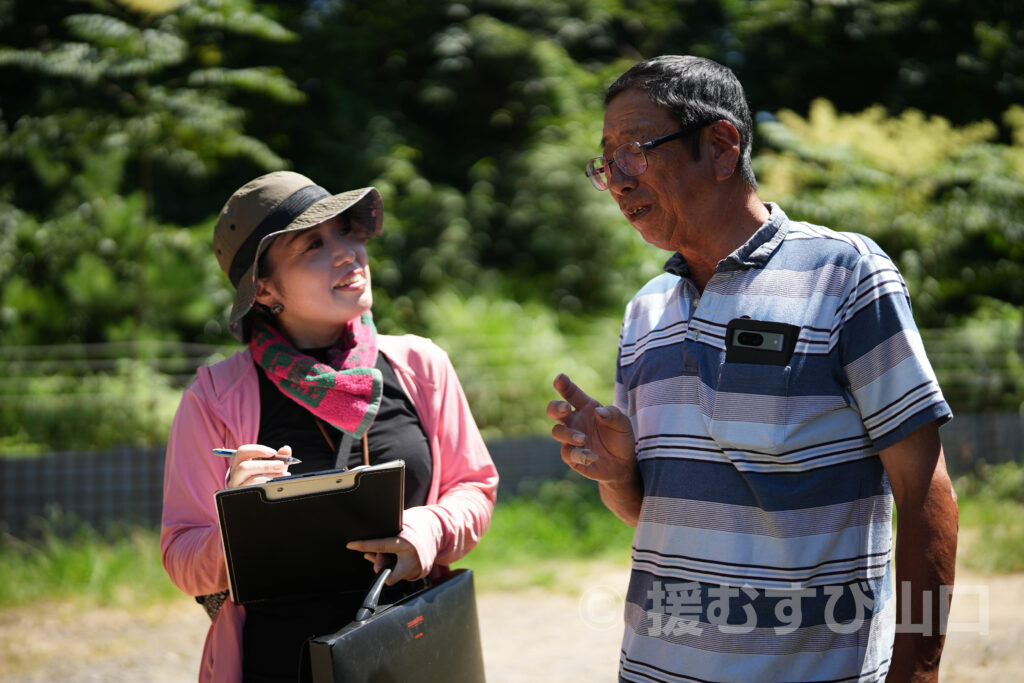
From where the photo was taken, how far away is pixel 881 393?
1.75 meters

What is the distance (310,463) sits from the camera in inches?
89.5

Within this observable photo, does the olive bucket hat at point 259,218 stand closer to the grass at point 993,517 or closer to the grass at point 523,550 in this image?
the grass at point 523,550

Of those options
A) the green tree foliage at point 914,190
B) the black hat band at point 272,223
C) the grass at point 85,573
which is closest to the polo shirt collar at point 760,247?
the black hat band at point 272,223

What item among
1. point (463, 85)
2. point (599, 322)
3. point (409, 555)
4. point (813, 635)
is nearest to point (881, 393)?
point (813, 635)

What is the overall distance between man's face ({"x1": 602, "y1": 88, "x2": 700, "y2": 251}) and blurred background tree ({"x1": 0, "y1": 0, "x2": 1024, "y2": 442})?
606cm

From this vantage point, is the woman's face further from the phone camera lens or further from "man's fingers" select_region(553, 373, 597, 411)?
the phone camera lens

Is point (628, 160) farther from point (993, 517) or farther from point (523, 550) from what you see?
point (993, 517)

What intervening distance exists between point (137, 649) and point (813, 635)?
14.7 ft

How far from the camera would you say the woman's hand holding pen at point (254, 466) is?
77.2 inches

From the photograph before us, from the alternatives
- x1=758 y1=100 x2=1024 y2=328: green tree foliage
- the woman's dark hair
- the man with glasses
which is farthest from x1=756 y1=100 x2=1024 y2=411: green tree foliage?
the man with glasses

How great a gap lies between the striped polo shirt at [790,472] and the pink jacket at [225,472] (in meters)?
0.54

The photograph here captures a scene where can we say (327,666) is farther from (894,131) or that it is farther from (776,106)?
(776,106)

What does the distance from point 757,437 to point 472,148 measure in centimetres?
1164

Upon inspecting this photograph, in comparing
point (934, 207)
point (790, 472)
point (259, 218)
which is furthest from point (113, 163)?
point (790, 472)
